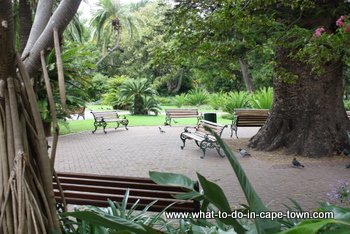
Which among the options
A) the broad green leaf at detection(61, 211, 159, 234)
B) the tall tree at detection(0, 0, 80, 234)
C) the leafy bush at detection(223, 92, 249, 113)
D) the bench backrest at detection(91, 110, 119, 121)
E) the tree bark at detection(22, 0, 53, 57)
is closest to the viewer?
the broad green leaf at detection(61, 211, 159, 234)

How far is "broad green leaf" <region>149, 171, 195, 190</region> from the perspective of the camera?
Answer: 1480 mm

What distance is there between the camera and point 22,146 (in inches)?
74.3

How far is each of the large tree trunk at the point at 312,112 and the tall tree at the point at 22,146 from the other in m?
7.85

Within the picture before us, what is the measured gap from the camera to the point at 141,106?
24172mm

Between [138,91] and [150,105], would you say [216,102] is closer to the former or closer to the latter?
[150,105]

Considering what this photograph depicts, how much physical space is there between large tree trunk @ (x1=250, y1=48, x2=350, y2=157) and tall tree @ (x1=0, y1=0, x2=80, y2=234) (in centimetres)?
785

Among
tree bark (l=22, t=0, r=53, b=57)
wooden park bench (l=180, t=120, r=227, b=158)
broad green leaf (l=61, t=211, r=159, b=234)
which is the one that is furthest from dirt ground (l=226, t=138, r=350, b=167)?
broad green leaf (l=61, t=211, r=159, b=234)

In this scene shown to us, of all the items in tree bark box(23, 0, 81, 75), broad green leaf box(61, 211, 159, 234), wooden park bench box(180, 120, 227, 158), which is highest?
tree bark box(23, 0, 81, 75)

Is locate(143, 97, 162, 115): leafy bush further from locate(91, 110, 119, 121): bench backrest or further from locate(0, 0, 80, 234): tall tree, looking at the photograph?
locate(0, 0, 80, 234): tall tree

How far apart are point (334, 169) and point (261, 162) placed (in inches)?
61.3

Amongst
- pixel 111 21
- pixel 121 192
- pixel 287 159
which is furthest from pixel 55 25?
pixel 111 21

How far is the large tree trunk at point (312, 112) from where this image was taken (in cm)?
901

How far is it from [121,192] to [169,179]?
6.47ft

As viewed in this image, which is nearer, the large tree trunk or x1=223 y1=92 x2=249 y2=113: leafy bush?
the large tree trunk
